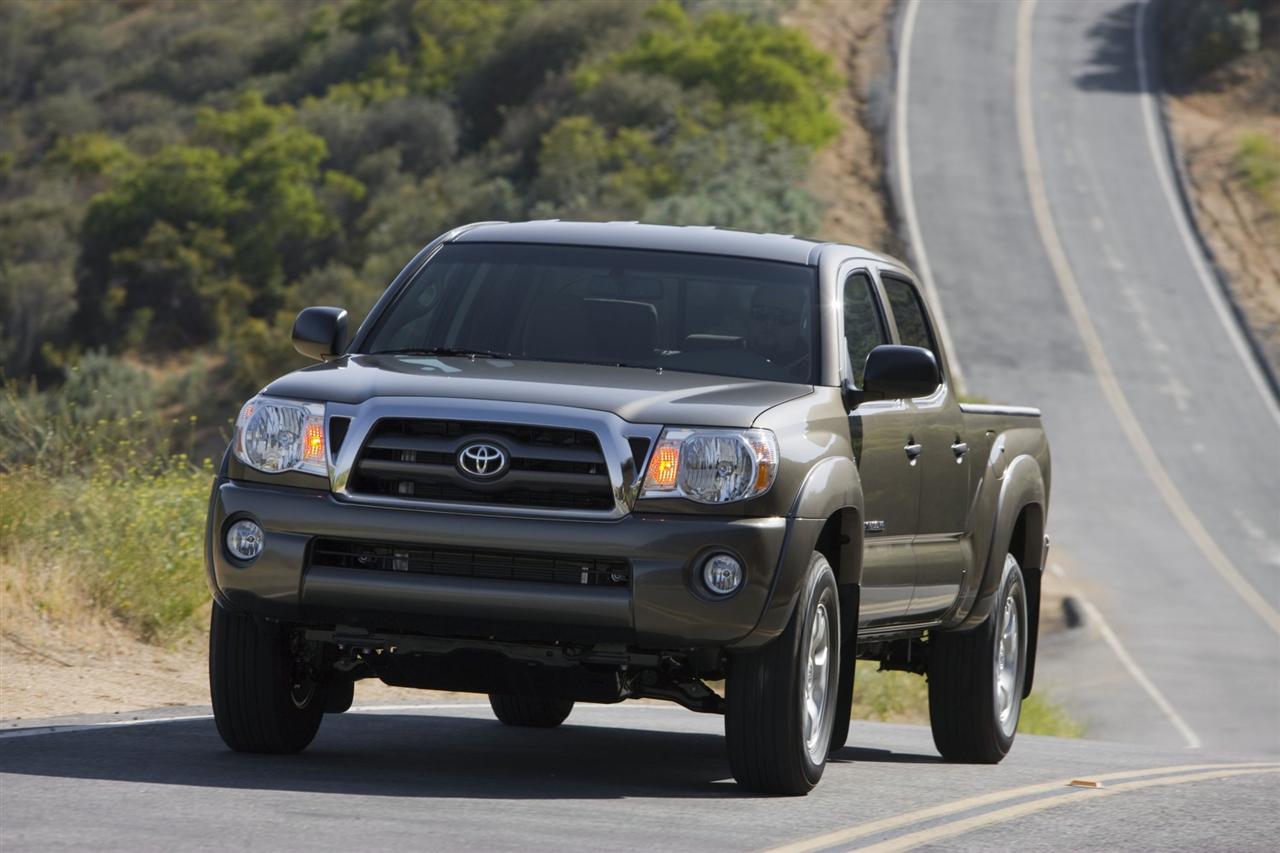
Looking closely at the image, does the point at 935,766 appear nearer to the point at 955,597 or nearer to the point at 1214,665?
the point at 955,597

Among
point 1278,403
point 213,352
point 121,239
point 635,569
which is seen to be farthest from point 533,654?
point 121,239

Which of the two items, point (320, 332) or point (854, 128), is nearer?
point (320, 332)

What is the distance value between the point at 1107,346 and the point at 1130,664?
1759 cm

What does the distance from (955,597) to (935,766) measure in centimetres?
87

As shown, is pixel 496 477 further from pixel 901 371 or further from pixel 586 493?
pixel 901 371

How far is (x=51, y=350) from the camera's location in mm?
49250

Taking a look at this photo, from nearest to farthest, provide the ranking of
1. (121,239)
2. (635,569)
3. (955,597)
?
(635,569)
(955,597)
(121,239)

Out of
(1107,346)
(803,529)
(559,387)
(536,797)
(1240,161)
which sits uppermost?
(559,387)

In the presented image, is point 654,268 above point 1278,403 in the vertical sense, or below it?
above

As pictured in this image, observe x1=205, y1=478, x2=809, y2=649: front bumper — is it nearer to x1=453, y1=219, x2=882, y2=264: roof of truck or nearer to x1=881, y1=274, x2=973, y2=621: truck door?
x1=453, y1=219, x2=882, y2=264: roof of truck

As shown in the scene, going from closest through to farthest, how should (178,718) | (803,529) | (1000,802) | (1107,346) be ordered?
(803,529)
(1000,802)
(178,718)
(1107,346)

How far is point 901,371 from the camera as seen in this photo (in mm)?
8398

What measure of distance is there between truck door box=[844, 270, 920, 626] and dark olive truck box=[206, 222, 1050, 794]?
0.06ft

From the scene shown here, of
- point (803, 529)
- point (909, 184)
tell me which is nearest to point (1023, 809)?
point (803, 529)
